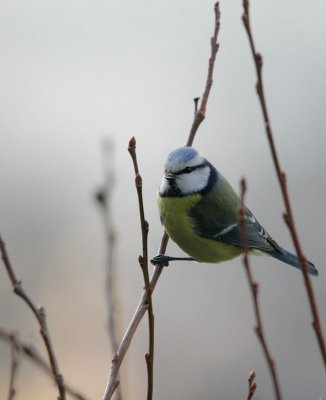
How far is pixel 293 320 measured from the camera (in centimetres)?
568

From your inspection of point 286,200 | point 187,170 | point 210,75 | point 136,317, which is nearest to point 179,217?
point 187,170

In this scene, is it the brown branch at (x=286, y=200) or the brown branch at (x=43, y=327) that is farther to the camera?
the brown branch at (x=43, y=327)

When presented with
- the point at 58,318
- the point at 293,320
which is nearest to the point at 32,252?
the point at 58,318

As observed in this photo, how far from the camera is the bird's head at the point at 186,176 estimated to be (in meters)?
2.60

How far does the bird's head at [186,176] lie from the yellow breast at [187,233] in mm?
25

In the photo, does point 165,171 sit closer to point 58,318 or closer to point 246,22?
point 246,22

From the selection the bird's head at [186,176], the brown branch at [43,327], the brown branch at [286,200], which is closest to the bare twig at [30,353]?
the brown branch at [43,327]

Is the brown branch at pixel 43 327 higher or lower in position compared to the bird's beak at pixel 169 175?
lower

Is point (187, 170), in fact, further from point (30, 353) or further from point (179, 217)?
point (30, 353)

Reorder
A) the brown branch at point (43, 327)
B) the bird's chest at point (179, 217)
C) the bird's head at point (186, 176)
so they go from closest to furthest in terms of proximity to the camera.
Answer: the brown branch at point (43, 327) < the bird's head at point (186, 176) < the bird's chest at point (179, 217)

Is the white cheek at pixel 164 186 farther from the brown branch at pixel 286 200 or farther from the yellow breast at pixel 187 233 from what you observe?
the brown branch at pixel 286 200

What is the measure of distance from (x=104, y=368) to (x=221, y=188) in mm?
2650

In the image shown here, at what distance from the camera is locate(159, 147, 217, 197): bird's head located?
8.52 feet

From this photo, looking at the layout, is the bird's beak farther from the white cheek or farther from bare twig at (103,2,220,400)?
bare twig at (103,2,220,400)
